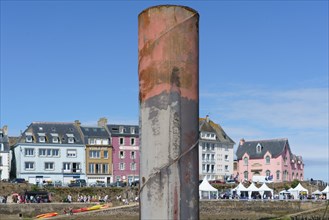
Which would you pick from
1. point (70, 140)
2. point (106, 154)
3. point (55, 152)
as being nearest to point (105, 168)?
point (106, 154)

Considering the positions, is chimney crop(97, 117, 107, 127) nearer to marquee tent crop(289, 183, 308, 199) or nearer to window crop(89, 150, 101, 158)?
window crop(89, 150, 101, 158)

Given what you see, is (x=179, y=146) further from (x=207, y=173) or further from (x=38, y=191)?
(x=207, y=173)

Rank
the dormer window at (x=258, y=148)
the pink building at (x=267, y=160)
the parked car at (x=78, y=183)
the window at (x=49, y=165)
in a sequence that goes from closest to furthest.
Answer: the parked car at (x=78, y=183)
the window at (x=49, y=165)
the pink building at (x=267, y=160)
the dormer window at (x=258, y=148)

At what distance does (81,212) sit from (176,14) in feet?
189

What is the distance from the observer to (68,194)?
3221 inches

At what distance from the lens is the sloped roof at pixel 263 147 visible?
11212 cm

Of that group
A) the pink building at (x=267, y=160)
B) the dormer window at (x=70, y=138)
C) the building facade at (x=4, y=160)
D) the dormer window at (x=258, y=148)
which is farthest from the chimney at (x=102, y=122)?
the dormer window at (x=258, y=148)

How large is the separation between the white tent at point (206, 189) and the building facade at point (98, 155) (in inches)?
813

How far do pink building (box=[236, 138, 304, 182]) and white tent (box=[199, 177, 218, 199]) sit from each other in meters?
27.2

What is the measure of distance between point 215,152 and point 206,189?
117 ft

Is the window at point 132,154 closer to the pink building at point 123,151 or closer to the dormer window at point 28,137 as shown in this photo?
the pink building at point 123,151

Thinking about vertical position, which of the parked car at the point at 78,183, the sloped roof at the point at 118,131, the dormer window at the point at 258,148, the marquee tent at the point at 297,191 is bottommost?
the marquee tent at the point at 297,191

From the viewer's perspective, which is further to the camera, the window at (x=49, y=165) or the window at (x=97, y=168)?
the window at (x=97, y=168)

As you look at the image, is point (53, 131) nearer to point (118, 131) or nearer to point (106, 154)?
point (106, 154)
